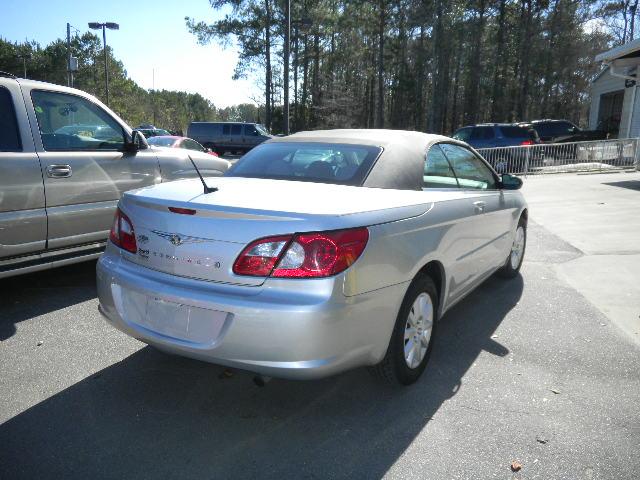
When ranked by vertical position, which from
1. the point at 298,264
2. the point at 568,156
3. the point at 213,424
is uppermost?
the point at 568,156

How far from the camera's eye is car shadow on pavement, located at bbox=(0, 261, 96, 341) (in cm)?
439

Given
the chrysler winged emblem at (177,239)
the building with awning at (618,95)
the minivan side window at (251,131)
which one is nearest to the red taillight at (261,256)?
the chrysler winged emblem at (177,239)

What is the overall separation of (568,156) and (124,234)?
18.6m

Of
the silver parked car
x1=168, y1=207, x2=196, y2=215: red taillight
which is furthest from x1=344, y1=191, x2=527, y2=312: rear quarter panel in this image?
the silver parked car

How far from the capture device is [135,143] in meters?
5.37

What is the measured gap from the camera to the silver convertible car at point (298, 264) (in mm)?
2484

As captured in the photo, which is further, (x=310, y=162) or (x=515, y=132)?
(x=515, y=132)

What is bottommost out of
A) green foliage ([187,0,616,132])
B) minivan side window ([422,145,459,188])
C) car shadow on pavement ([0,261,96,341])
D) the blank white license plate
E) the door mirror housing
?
car shadow on pavement ([0,261,96,341])

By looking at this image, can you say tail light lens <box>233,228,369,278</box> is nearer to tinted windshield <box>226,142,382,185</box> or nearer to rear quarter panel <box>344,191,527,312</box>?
rear quarter panel <box>344,191,527,312</box>

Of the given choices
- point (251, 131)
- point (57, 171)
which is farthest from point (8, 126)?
point (251, 131)

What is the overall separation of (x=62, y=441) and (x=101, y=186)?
2943mm

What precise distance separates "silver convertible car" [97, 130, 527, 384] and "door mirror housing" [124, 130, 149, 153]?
85.8 inches

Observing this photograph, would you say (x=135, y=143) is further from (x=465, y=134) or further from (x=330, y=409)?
(x=465, y=134)

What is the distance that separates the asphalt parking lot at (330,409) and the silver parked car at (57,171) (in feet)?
1.93
